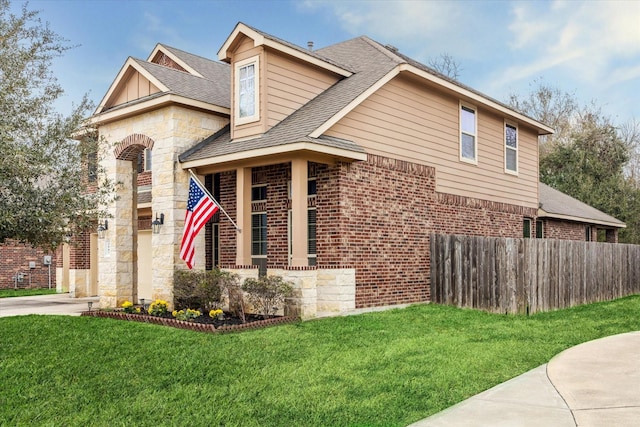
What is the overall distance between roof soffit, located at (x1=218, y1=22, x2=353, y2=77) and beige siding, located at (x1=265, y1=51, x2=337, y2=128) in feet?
0.68

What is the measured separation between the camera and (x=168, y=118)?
46.6 feet

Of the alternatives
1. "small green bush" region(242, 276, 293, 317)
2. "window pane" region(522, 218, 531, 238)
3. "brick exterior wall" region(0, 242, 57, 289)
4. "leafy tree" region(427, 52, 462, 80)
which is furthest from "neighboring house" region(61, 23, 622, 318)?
"leafy tree" region(427, 52, 462, 80)

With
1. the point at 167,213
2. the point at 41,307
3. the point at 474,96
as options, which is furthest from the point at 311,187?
the point at 41,307

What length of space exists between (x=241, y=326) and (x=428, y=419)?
5.49 m

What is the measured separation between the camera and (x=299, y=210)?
12398mm

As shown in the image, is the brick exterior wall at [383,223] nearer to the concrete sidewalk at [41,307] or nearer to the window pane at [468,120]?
the window pane at [468,120]

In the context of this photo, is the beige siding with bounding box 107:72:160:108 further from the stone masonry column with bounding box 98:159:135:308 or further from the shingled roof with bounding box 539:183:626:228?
the shingled roof with bounding box 539:183:626:228

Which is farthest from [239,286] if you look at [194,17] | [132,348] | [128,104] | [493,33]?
[493,33]

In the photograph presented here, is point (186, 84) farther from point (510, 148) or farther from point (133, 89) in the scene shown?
point (510, 148)

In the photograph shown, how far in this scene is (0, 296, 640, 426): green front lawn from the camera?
6.45 metres

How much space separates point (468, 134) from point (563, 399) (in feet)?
38.8

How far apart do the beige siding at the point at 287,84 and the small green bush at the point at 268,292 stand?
3.56m

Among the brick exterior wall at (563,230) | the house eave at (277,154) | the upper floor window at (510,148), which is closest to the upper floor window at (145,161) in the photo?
the house eave at (277,154)

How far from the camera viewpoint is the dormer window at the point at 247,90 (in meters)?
13.7
